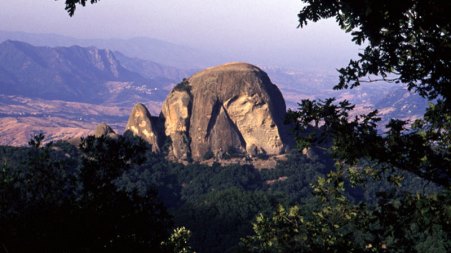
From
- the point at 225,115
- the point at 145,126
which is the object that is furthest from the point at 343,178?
the point at 145,126

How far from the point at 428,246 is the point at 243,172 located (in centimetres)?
6768

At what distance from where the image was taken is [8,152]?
96.6 metres

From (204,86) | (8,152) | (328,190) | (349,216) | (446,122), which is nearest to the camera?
(446,122)

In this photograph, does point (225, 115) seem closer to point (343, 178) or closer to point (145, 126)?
point (145, 126)

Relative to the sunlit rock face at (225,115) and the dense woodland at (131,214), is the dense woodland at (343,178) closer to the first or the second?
the dense woodland at (131,214)

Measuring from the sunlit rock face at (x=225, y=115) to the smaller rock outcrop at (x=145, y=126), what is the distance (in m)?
3.93

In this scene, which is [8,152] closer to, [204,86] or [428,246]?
[204,86]

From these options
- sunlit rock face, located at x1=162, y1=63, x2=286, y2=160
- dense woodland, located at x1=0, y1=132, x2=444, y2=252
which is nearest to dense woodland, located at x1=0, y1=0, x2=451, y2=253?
dense woodland, located at x1=0, y1=132, x2=444, y2=252

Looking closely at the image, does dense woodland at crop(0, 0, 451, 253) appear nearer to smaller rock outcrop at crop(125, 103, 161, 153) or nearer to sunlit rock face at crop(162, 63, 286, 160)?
sunlit rock face at crop(162, 63, 286, 160)

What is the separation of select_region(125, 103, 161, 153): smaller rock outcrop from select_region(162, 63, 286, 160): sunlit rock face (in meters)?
3.93

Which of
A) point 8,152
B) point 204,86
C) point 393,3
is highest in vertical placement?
point 393,3

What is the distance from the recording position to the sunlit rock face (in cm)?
12038

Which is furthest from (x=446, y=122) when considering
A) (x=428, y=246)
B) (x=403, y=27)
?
(x=428, y=246)

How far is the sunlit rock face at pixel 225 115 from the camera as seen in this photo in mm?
120375
